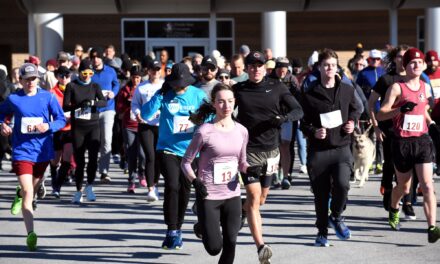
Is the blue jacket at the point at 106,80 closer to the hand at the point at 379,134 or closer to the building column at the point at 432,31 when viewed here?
the hand at the point at 379,134

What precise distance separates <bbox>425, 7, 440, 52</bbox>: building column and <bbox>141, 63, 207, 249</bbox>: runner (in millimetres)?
17780

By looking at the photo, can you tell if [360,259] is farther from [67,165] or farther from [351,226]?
[67,165]

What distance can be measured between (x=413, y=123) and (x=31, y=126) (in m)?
3.81

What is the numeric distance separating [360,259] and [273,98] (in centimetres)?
170

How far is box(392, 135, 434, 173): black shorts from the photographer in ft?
35.0

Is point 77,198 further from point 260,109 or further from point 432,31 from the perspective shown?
point 432,31

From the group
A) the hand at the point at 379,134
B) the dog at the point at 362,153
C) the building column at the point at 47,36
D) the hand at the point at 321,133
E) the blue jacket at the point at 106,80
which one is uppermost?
the building column at the point at 47,36

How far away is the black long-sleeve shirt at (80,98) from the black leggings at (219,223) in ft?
19.2

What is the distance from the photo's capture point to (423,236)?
36.6 feet

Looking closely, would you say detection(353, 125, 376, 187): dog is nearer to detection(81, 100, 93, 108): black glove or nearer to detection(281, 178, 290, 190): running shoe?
detection(281, 178, 290, 190): running shoe

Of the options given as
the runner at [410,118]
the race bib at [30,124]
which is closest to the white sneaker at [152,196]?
the race bib at [30,124]

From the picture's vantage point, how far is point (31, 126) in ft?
36.4

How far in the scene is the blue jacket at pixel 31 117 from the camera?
36.1 feet

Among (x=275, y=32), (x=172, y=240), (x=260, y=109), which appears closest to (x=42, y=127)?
(x=172, y=240)
